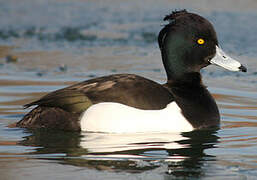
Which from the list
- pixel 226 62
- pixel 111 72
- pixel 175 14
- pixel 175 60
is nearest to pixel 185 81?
pixel 175 60

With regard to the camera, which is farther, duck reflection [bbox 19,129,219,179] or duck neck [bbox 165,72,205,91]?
duck neck [bbox 165,72,205,91]

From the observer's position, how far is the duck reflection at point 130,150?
4.78 m

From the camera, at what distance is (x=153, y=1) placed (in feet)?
43.3

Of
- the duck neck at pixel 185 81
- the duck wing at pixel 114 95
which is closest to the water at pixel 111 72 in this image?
the duck wing at pixel 114 95

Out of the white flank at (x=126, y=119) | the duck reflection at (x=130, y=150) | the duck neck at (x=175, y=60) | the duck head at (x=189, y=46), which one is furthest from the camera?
the duck neck at (x=175, y=60)

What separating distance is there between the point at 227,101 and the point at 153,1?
5.91 m

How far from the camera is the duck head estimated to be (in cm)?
659

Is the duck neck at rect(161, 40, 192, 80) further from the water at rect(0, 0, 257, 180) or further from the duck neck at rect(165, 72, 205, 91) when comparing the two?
the water at rect(0, 0, 257, 180)

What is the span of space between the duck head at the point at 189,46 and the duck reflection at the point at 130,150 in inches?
32.8

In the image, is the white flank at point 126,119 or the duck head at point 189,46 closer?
the white flank at point 126,119

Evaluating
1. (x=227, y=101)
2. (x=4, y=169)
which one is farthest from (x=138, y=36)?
(x=4, y=169)

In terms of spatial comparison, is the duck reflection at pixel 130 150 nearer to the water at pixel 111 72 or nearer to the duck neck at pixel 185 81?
the water at pixel 111 72

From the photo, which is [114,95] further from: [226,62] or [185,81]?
[226,62]

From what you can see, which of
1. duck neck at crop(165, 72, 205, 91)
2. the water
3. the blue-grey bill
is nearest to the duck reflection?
the water
